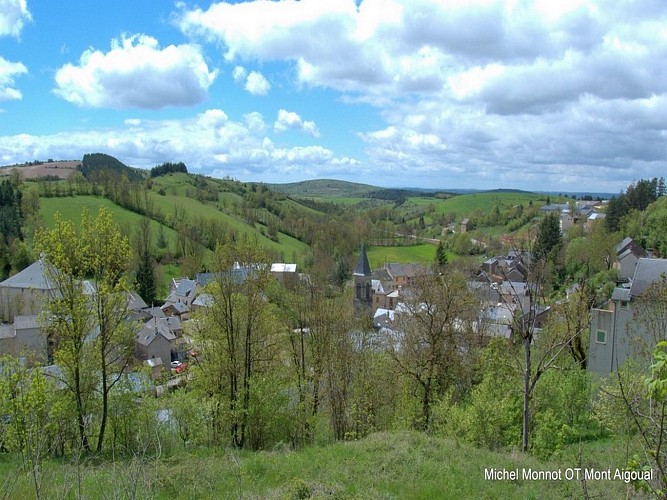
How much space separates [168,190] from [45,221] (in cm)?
5803

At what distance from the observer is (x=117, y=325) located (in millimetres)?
14438

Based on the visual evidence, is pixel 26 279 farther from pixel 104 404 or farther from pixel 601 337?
pixel 601 337

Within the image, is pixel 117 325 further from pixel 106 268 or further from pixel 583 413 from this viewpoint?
pixel 583 413

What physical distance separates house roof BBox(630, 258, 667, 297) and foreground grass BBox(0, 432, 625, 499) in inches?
577

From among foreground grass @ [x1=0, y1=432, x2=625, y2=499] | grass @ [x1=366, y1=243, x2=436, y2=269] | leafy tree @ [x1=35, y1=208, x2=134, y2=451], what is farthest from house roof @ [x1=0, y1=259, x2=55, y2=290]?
grass @ [x1=366, y1=243, x2=436, y2=269]

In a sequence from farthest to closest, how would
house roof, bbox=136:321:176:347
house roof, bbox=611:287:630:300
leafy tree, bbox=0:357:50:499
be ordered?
house roof, bbox=136:321:176:347 < house roof, bbox=611:287:630:300 < leafy tree, bbox=0:357:50:499

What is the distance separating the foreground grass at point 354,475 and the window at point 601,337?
14629 millimetres

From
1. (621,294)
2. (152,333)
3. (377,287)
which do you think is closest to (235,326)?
(621,294)

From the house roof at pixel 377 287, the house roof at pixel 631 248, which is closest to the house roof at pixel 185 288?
the house roof at pixel 377 287

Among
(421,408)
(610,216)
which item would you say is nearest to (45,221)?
(421,408)

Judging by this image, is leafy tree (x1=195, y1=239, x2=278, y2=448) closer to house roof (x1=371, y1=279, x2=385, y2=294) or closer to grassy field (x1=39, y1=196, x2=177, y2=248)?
house roof (x1=371, y1=279, x2=385, y2=294)

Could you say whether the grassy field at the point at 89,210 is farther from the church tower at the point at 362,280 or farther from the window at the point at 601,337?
the window at the point at 601,337

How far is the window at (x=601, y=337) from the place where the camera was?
24.0 metres

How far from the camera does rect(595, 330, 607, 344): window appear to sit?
24.0m
